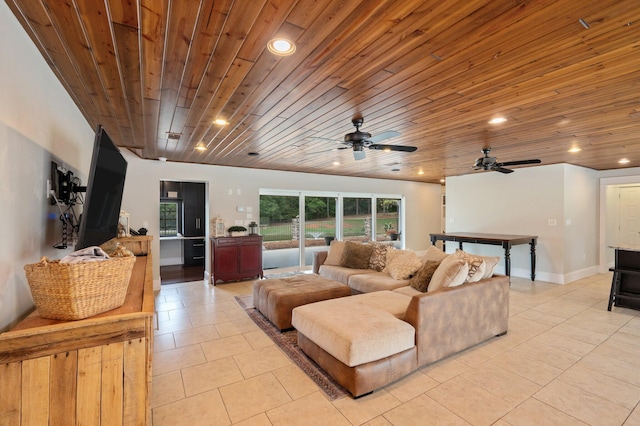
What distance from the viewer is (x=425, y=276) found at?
138 inches

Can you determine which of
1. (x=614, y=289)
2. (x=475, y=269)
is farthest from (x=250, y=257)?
(x=614, y=289)

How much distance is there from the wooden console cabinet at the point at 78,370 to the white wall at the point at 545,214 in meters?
7.04

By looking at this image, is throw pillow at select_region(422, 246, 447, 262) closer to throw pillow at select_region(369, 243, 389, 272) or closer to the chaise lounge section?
the chaise lounge section

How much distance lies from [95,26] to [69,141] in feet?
4.54

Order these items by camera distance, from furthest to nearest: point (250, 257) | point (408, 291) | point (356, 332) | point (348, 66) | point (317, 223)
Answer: point (317, 223)
point (250, 257)
point (408, 291)
point (356, 332)
point (348, 66)

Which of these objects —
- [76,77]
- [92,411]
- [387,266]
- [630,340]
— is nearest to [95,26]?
[76,77]

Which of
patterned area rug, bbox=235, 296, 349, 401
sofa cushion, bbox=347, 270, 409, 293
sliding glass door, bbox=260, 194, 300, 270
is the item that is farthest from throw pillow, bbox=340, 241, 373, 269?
sliding glass door, bbox=260, 194, 300, 270

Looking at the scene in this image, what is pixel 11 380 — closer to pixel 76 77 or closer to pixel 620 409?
pixel 76 77

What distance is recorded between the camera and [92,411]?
3.94ft

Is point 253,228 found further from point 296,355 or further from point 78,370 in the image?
point 78,370

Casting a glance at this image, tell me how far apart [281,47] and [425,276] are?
288 centimetres

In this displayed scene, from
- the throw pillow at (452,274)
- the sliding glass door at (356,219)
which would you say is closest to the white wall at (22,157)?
the throw pillow at (452,274)

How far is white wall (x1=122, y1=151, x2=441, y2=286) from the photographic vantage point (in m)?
5.38

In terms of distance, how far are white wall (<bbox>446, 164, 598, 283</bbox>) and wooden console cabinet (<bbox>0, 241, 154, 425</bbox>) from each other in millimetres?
7039
